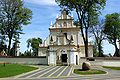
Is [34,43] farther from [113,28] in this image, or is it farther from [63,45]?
[63,45]

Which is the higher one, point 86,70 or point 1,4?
point 1,4

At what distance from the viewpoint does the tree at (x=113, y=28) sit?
68938 millimetres

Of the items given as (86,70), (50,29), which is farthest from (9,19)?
(86,70)

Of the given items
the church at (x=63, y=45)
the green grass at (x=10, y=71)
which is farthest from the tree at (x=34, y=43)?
the green grass at (x=10, y=71)

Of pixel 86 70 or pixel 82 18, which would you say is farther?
pixel 82 18

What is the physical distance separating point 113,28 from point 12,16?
91.0 ft

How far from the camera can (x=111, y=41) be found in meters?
70.5

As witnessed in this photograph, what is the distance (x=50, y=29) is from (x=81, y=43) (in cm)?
866

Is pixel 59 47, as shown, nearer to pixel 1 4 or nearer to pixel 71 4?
pixel 71 4

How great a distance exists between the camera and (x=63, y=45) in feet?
176

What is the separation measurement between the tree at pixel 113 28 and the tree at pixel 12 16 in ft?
76.4

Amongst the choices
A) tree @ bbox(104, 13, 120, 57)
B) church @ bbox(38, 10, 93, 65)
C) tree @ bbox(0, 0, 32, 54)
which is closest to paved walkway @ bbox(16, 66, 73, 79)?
church @ bbox(38, 10, 93, 65)

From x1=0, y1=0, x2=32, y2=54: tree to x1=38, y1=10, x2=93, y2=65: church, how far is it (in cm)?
832

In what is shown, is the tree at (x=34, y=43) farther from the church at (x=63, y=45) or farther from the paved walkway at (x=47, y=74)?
the paved walkway at (x=47, y=74)
